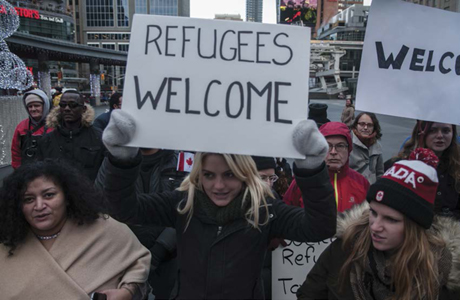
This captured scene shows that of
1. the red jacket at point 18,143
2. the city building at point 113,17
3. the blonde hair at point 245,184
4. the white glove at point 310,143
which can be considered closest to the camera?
the white glove at point 310,143

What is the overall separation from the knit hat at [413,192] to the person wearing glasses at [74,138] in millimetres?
2791

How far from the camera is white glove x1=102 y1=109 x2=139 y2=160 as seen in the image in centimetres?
156

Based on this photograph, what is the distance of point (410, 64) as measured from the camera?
92.0 inches

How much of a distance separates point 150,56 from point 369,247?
127 cm

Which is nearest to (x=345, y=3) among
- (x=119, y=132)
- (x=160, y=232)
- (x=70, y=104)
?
(x=70, y=104)

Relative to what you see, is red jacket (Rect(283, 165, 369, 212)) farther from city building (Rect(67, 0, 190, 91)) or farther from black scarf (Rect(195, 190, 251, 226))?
→ city building (Rect(67, 0, 190, 91))

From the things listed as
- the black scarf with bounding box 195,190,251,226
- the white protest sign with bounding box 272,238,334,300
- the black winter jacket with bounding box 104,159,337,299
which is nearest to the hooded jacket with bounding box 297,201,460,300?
the black winter jacket with bounding box 104,159,337,299

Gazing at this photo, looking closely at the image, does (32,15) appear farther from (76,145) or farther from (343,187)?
(343,187)

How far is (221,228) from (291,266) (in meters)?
1.02

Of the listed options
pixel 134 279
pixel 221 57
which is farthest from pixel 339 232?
pixel 134 279

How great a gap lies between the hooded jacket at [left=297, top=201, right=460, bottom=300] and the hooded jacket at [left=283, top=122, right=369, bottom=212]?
0.89m

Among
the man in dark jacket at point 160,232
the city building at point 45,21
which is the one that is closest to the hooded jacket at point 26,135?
the man in dark jacket at point 160,232

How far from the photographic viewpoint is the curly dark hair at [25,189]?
1.92 m

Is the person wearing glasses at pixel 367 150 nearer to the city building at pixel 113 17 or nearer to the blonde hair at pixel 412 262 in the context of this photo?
the blonde hair at pixel 412 262
